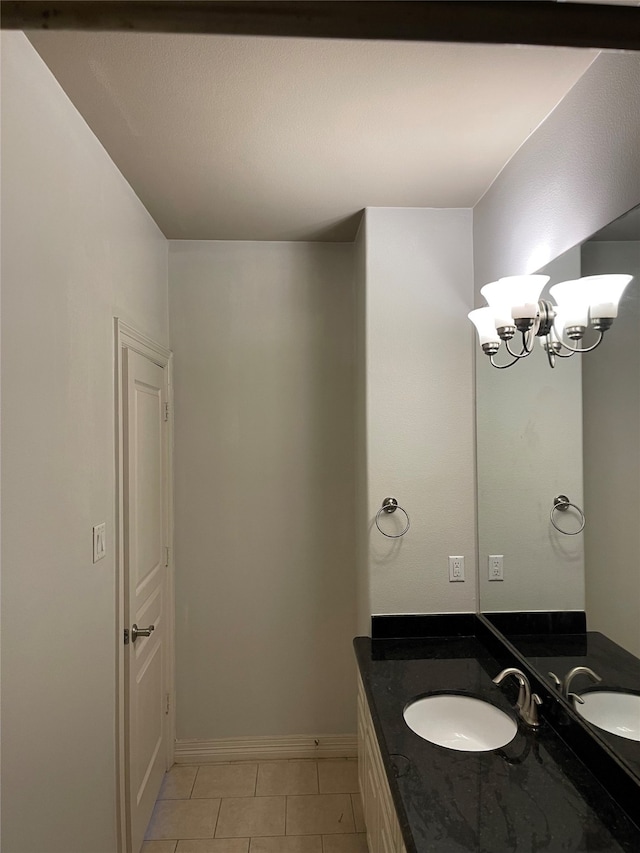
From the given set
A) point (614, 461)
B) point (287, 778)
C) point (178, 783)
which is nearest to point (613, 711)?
point (614, 461)

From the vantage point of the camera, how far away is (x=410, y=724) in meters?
1.69

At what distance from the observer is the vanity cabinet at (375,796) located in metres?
1.41

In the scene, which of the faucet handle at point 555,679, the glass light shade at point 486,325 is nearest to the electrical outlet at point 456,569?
the faucet handle at point 555,679

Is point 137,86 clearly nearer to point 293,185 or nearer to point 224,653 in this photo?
point 293,185

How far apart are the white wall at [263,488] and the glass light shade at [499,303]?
1043 millimetres

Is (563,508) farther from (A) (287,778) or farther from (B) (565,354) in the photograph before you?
(A) (287,778)

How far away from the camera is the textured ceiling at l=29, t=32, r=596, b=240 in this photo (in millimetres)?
1321

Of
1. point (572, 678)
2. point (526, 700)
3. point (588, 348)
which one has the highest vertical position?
point (588, 348)

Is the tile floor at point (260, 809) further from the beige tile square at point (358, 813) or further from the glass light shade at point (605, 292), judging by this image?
the glass light shade at point (605, 292)

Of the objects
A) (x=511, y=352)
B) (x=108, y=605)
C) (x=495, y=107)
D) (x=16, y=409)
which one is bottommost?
(x=108, y=605)

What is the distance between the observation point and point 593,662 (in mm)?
1436

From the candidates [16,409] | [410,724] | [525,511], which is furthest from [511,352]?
[16,409]

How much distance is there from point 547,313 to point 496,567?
0.99m

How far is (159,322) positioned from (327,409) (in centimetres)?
93
